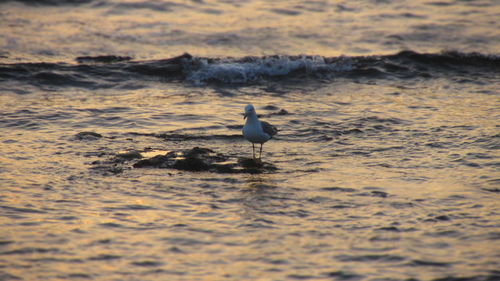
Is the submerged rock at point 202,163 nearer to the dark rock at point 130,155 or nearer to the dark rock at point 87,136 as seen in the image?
the dark rock at point 130,155

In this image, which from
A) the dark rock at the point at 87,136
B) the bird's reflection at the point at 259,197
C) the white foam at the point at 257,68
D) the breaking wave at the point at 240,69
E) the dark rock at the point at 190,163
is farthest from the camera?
the white foam at the point at 257,68

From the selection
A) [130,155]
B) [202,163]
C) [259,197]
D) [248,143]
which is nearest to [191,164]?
[202,163]

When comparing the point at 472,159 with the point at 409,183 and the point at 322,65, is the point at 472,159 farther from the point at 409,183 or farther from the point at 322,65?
the point at 322,65

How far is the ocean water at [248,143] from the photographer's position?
20.8ft

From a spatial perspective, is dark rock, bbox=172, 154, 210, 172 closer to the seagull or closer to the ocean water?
the ocean water

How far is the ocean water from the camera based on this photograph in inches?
250

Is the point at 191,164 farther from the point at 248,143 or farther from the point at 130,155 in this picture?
the point at 248,143

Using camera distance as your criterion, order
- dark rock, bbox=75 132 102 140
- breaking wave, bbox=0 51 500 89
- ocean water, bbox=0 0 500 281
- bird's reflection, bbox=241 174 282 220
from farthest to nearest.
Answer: breaking wave, bbox=0 51 500 89 < dark rock, bbox=75 132 102 140 < bird's reflection, bbox=241 174 282 220 < ocean water, bbox=0 0 500 281

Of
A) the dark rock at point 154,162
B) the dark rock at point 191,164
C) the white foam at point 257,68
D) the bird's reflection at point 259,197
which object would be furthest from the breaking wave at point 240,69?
the bird's reflection at point 259,197

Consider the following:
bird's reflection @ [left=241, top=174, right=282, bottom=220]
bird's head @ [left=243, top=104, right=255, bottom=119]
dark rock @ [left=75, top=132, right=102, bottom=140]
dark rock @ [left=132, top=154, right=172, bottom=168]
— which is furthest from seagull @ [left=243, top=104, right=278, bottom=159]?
dark rock @ [left=75, top=132, right=102, bottom=140]

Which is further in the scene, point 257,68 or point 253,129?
point 257,68

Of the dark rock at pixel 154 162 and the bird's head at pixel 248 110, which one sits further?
the bird's head at pixel 248 110

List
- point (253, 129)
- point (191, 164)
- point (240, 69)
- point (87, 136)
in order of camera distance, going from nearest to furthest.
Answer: point (191, 164) → point (253, 129) → point (87, 136) → point (240, 69)

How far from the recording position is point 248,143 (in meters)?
9.91
